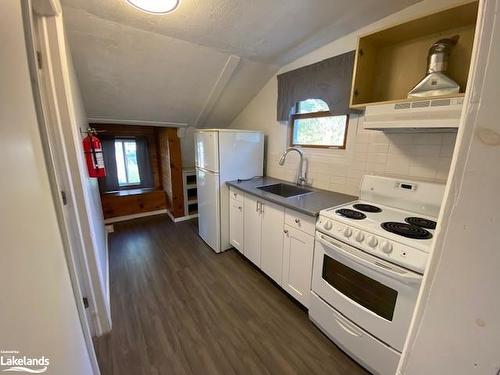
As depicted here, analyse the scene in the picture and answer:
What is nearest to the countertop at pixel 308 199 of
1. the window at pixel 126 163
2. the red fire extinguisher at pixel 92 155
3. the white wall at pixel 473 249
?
the white wall at pixel 473 249

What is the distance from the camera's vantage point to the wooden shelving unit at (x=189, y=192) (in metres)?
3.59

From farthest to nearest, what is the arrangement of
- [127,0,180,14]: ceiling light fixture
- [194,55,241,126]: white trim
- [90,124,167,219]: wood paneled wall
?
[90,124,167,219]: wood paneled wall, [194,55,241,126]: white trim, [127,0,180,14]: ceiling light fixture

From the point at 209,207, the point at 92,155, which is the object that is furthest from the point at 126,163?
the point at 92,155

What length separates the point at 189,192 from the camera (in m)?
3.69

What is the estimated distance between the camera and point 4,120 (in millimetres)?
481

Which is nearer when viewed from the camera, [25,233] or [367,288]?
[25,233]

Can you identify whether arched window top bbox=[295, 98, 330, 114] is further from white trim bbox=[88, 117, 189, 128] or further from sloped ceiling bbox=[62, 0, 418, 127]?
white trim bbox=[88, 117, 189, 128]

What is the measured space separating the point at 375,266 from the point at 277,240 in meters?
0.88

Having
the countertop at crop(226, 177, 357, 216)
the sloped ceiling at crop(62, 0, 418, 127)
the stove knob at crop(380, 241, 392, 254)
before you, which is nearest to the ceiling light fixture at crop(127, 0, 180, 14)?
the sloped ceiling at crop(62, 0, 418, 127)

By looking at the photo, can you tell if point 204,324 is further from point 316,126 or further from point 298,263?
point 316,126

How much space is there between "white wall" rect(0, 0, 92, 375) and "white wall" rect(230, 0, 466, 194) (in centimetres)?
198

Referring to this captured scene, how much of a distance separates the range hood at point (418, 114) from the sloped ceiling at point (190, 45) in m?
0.81

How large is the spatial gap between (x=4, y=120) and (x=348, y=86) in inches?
80.2

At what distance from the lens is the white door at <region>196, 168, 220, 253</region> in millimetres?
2505
